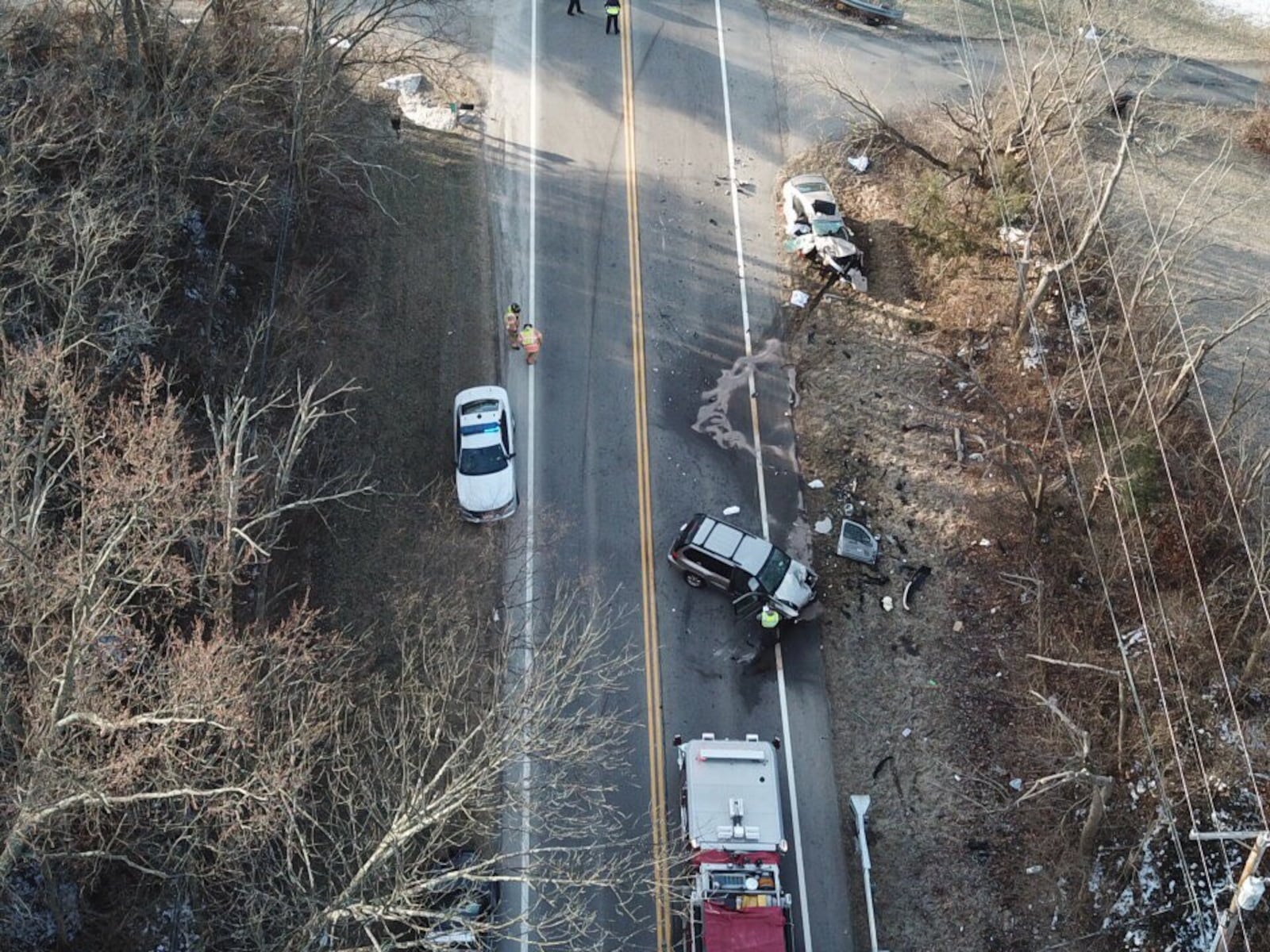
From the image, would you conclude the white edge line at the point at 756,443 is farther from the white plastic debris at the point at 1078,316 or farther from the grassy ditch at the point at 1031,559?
the white plastic debris at the point at 1078,316

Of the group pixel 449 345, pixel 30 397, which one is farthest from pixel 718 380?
pixel 30 397

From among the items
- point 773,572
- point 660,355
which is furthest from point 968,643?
point 660,355

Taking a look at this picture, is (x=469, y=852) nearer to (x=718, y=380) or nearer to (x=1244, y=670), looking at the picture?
(x=718, y=380)

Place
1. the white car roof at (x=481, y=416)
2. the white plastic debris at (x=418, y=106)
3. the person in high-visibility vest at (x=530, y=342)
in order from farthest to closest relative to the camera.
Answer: the white plastic debris at (x=418, y=106) → the person in high-visibility vest at (x=530, y=342) → the white car roof at (x=481, y=416)

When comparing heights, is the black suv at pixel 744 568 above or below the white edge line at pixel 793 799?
above

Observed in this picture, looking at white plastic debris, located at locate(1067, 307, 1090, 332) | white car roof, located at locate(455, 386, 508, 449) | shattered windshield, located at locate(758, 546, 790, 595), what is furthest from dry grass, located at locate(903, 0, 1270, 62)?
shattered windshield, located at locate(758, 546, 790, 595)

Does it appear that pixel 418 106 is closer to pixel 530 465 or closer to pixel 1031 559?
pixel 530 465

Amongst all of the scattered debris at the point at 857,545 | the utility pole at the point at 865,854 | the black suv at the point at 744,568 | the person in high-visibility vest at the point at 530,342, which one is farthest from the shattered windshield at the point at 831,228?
the utility pole at the point at 865,854
